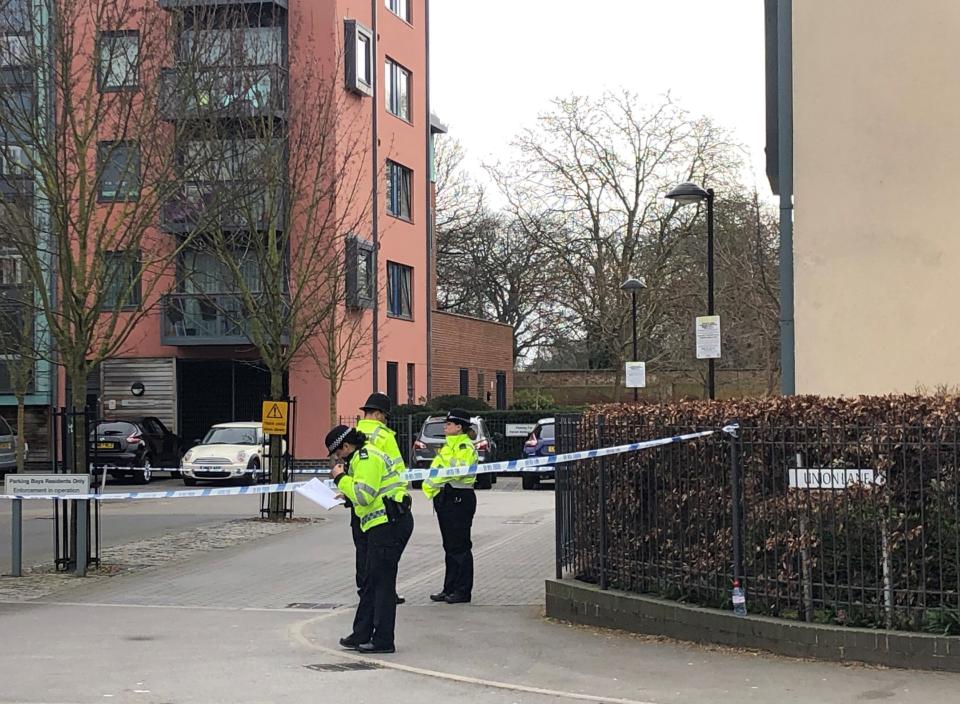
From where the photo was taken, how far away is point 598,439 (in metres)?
11.0

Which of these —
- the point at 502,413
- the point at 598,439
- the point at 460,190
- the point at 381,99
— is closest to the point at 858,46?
the point at 598,439

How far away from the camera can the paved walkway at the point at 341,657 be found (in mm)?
8297

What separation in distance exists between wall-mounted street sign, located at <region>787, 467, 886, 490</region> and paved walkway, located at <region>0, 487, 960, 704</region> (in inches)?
46.4

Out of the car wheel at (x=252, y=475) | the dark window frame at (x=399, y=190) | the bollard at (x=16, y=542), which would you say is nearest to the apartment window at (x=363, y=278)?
the dark window frame at (x=399, y=190)

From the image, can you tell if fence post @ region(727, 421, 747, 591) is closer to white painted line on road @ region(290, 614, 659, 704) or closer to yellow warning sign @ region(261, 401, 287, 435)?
white painted line on road @ region(290, 614, 659, 704)

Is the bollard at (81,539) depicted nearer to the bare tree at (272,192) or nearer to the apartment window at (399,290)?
the bare tree at (272,192)

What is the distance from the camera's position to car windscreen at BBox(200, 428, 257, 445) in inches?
1261

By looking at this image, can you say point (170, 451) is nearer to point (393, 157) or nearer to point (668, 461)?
point (393, 157)

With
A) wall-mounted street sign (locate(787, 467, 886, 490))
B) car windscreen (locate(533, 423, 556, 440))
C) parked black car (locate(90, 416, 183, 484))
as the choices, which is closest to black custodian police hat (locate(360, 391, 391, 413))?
wall-mounted street sign (locate(787, 467, 886, 490))

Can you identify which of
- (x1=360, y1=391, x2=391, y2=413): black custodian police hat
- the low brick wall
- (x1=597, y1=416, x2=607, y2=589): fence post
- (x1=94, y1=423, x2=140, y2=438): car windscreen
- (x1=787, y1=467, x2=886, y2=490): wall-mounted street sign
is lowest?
the low brick wall

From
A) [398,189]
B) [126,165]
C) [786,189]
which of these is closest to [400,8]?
[398,189]

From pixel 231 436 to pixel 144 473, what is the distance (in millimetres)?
2370

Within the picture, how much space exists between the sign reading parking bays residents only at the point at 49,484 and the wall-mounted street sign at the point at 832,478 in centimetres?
796

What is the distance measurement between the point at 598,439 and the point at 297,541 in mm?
8255
